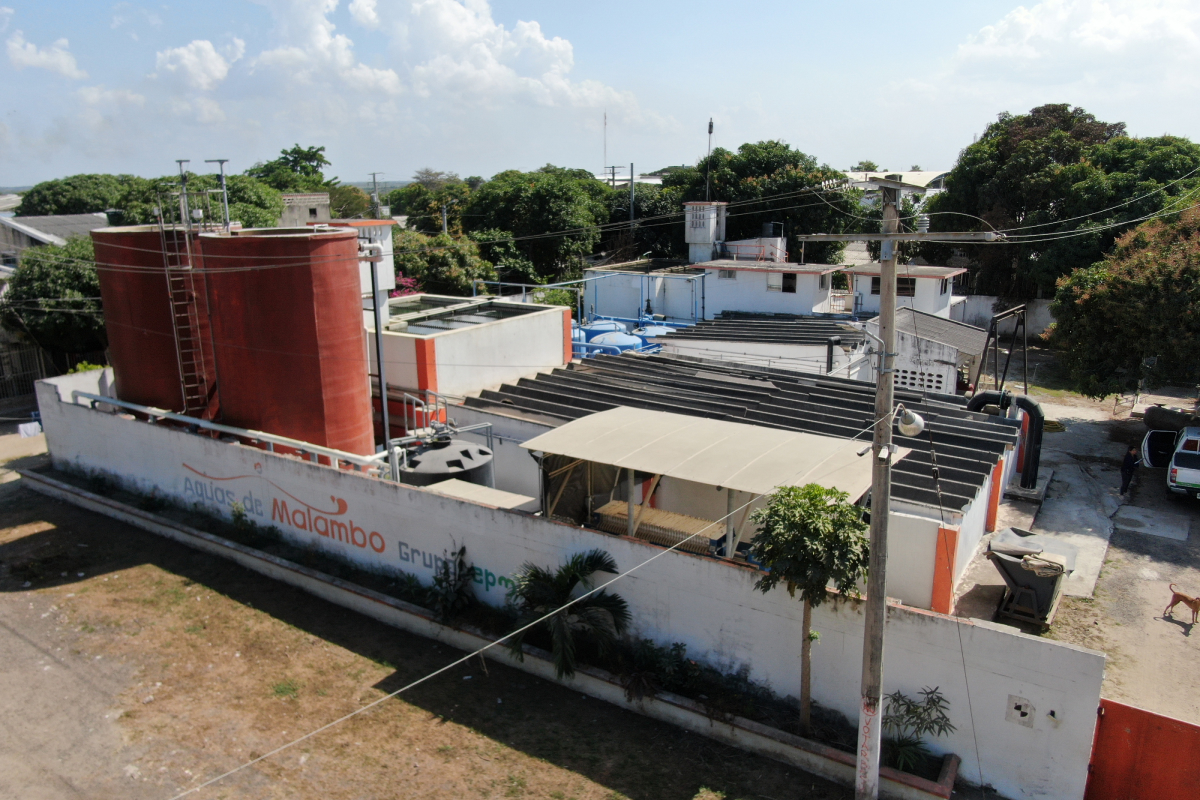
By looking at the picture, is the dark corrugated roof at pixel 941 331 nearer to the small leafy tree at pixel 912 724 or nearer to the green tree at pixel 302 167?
the small leafy tree at pixel 912 724

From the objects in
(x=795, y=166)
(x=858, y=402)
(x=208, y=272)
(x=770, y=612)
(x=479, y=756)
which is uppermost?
(x=795, y=166)

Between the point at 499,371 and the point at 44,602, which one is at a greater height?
the point at 499,371

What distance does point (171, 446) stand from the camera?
57.6ft

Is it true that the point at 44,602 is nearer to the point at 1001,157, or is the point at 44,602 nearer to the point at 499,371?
the point at 499,371

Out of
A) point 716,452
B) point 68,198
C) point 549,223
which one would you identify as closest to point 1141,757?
point 716,452

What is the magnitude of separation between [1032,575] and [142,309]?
19394 mm

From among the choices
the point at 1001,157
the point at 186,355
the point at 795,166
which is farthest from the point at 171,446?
the point at 1001,157

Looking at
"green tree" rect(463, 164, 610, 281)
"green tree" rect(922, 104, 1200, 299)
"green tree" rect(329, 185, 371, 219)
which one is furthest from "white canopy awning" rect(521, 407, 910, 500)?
"green tree" rect(329, 185, 371, 219)

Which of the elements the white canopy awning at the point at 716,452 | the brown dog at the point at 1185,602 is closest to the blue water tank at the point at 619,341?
the white canopy awning at the point at 716,452

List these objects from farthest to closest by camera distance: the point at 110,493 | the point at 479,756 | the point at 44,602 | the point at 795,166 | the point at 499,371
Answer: the point at 795,166 < the point at 499,371 < the point at 110,493 < the point at 44,602 < the point at 479,756

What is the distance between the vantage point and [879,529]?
8281 mm

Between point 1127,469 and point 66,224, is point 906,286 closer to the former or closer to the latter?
point 1127,469

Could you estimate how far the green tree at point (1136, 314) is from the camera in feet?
63.7

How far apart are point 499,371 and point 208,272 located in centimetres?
738
